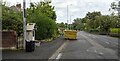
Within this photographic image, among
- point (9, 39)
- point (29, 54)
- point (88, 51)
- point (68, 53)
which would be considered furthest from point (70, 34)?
point (29, 54)

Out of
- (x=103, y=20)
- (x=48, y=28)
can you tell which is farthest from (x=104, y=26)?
(x=48, y=28)

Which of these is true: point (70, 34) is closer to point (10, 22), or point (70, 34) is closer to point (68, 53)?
point (10, 22)

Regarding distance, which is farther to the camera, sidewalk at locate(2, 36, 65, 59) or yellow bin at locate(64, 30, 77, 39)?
yellow bin at locate(64, 30, 77, 39)

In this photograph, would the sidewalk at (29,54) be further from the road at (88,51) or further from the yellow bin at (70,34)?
the yellow bin at (70,34)

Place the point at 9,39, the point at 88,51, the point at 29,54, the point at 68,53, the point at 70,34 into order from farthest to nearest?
the point at 70,34 → the point at 9,39 → the point at 88,51 → the point at 68,53 → the point at 29,54

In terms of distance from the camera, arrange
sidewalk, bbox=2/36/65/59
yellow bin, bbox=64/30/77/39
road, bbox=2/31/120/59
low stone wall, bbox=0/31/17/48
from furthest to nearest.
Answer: yellow bin, bbox=64/30/77/39 < low stone wall, bbox=0/31/17/48 < road, bbox=2/31/120/59 < sidewalk, bbox=2/36/65/59

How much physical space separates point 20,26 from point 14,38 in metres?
2.17

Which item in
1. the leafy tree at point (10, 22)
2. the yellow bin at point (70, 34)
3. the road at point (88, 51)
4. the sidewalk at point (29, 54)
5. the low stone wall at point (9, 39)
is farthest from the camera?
the yellow bin at point (70, 34)

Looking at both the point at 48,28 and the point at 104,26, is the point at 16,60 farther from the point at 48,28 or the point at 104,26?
the point at 104,26

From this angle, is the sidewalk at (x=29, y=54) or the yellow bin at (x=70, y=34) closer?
the sidewalk at (x=29, y=54)

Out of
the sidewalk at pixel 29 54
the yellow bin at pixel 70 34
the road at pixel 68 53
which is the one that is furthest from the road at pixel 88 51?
the yellow bin at pixel 70 34

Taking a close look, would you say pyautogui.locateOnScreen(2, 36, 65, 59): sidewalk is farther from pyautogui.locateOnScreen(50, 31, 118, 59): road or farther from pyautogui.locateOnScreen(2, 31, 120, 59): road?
pyautogui.locateOnScreen(50, 31, 118, 59): road

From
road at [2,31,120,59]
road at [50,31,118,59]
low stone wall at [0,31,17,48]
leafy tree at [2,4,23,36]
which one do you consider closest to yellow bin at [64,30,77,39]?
road at [50,31,118,59]

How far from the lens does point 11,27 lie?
96.6 feet
